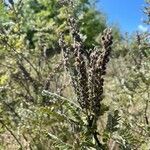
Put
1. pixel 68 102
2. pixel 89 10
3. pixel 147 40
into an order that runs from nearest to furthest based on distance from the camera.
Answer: pixel 68 102 → pixel 147 40 → pixel 89 10

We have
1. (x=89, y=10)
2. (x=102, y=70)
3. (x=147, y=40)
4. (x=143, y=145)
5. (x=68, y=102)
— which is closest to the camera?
(x=102, y=70)

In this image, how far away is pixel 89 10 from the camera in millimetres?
52969

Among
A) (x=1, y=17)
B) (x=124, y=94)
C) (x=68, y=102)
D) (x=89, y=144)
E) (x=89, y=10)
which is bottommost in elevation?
(x=89, y=144)

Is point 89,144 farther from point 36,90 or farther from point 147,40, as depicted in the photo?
point 147,40

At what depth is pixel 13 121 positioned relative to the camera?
7.89 metres

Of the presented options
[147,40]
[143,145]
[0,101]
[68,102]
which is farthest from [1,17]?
A: [147,40]

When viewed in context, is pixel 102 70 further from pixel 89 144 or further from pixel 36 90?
pixel 36 90

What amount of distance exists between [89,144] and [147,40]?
751 cm

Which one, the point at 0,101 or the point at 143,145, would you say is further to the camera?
the point at 0,101

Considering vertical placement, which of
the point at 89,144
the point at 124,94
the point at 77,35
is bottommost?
the point at 89,144

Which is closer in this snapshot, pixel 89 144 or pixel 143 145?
pixel 89 144

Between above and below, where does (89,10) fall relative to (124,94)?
above

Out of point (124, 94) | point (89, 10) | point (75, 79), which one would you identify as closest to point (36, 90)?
point (124, 94)

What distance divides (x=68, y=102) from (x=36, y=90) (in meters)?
4.56
